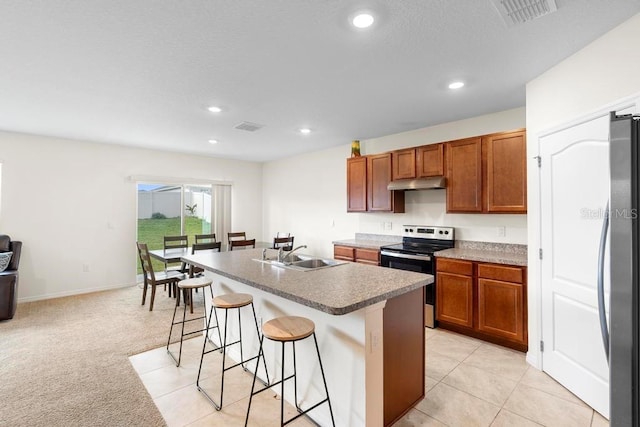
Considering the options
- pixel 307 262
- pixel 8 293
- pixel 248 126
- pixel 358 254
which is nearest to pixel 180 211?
pixel 8 293

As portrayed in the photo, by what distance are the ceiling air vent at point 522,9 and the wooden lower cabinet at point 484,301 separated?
2136mm

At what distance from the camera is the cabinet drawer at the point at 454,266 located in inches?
128

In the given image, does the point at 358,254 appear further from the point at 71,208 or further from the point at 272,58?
the point at 71,208

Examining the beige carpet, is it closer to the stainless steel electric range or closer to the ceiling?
the ceiling

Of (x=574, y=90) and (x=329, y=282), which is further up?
(x=574, y=90)

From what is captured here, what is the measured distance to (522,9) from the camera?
177 centimetres

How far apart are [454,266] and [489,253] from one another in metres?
0.49

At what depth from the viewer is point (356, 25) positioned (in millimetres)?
1926

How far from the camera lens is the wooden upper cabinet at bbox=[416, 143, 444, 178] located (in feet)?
12.4

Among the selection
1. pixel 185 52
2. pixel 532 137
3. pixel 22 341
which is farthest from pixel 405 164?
pixel 22 341

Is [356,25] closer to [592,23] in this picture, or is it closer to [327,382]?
[592,23]

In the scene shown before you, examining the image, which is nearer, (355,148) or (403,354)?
(403,354)

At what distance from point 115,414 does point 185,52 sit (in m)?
2.65

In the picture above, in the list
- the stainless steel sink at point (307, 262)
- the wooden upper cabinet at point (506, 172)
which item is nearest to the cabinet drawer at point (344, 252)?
the stainless steel sink at point (307, 262)
